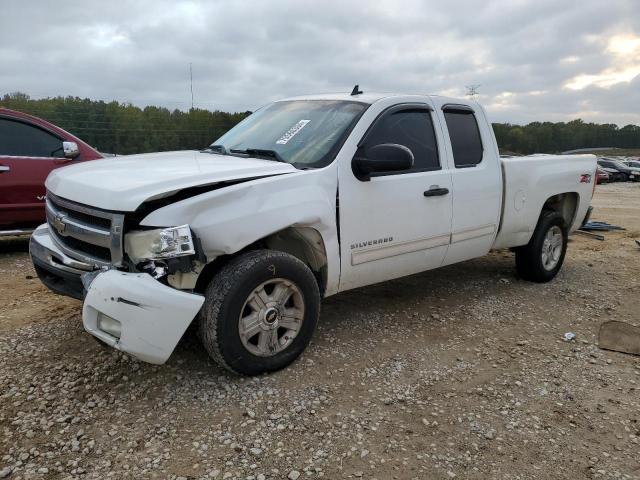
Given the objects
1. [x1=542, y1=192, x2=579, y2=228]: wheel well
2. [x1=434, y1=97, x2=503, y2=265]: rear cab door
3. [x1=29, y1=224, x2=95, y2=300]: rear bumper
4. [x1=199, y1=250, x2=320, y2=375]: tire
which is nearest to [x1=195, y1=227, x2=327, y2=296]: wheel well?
[x1=199, y1=250, x2=320, y2=375]: tire

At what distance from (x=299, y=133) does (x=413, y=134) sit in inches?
37.7

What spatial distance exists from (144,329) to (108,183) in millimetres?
903

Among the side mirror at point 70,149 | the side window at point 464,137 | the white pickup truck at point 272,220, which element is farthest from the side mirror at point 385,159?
→ the side mirror at point 70,149

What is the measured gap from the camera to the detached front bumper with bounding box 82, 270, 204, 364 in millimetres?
2758

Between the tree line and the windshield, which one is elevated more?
the tree line

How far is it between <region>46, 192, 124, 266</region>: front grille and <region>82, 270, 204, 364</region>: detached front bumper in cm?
18

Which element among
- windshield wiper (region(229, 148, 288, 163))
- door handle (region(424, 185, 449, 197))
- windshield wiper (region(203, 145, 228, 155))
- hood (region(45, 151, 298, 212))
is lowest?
door handle (region(424, 185, 449, 197))

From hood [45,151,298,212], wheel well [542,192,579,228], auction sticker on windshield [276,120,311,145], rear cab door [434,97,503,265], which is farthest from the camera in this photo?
wheel well [542,192,579,228]

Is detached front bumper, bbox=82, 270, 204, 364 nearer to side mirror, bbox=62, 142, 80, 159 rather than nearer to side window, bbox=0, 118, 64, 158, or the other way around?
side mirror, bbox=62, 142, 80, 159

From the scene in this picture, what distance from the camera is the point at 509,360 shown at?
3809 millimetres

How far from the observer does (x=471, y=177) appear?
14.9ft

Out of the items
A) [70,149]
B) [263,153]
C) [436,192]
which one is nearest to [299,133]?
[263,153]

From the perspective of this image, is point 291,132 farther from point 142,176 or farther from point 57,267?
point 57,267

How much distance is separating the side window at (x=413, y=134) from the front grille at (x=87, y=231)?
6.26ft
